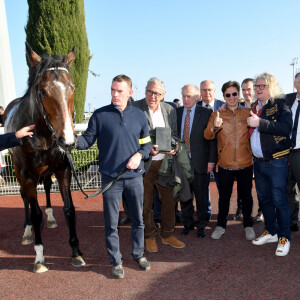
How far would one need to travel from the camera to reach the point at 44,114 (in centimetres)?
Result: 281

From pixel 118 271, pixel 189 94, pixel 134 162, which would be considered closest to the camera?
pixel 134 162

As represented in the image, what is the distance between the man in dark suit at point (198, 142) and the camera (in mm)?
3969

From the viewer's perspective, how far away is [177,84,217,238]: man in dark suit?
13.0 feet

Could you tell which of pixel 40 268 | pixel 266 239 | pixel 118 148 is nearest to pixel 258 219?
pixel 266 239

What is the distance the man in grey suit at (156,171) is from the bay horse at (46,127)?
0.89 m

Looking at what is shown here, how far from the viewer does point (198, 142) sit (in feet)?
13.1

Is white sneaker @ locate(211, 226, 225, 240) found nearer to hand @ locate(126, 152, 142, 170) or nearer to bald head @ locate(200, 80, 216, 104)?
hand @ locate(126, 152, 142, 170)

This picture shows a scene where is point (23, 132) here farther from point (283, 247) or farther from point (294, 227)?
point (294, 227)

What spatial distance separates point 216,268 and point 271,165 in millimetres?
1330

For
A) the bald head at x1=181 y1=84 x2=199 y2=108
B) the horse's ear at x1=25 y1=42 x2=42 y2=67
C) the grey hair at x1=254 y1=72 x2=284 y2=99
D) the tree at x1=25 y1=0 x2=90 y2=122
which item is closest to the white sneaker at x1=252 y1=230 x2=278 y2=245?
the grey hair at x1=254 y1=72 x2=284 y2=99

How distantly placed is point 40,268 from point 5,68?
447 inches

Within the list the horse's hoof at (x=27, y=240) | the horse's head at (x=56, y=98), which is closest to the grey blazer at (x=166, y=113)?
the horse's head at (x=56, y=98)

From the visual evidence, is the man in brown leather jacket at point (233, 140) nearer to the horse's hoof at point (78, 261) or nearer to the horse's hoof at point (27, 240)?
the horse's hoof at point (78, 261)

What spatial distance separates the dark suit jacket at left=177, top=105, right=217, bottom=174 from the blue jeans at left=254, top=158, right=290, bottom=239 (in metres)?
0.60
